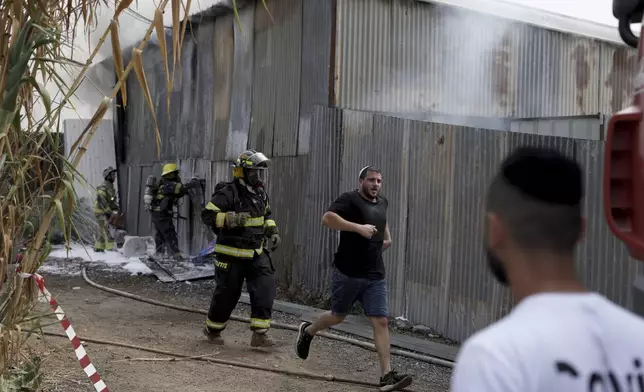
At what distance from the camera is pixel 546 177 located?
147 cm

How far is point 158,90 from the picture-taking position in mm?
16828

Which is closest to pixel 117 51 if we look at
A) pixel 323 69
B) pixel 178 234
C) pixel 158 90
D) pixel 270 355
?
pixel 270 355

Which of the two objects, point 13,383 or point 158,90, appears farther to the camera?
point 158,90

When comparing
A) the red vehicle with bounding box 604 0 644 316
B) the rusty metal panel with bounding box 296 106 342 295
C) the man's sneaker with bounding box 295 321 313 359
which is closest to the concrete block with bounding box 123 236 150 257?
the rusty metal panel with bounding box 296 106 342 295

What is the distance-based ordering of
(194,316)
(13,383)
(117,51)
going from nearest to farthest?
1. (117,51)
2. (13,383)
3. (194,316)

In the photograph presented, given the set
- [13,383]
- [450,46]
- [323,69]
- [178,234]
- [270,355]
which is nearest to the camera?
[13,383]

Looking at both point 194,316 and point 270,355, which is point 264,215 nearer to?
point 270,355

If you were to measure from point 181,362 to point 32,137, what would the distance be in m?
2.69

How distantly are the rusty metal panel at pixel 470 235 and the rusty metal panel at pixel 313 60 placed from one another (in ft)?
9.88

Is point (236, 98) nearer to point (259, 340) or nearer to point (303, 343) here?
point (259, 340)

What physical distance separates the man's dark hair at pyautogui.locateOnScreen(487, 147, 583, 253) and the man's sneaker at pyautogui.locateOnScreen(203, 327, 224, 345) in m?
5.96

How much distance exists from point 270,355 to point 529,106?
7450 mm

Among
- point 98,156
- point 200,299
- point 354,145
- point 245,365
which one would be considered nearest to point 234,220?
point 245,365

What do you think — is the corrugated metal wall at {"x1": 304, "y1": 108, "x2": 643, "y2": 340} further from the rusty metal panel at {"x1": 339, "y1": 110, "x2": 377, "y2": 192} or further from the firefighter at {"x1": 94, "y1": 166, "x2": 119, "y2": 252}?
the firefighter at {"x1": 94, "y1": 166, "x2": 119, "y2": 252}
